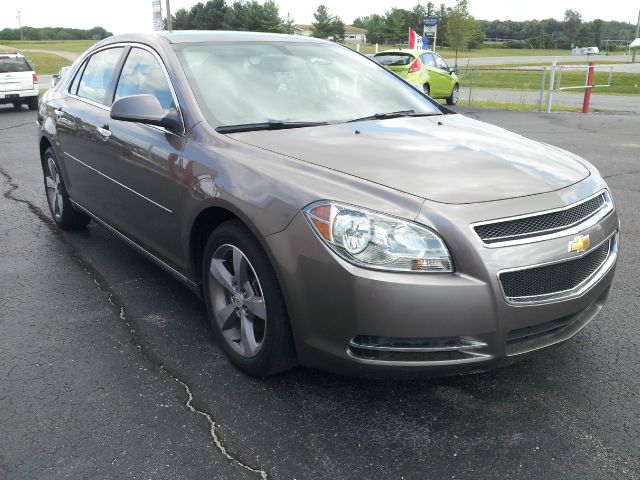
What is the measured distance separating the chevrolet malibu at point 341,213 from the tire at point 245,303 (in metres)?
0.01

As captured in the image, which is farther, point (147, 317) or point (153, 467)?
point (147, 317)

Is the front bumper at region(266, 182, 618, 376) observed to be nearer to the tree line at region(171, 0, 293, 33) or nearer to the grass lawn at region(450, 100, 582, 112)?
the grass lawn at region(450, 100, 582, 112)

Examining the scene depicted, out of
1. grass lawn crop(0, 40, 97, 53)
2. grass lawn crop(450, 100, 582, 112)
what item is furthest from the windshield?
grass lawn crop(0, 40, 97, 53)

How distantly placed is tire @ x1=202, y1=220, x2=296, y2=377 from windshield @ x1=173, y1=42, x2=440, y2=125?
724 mm

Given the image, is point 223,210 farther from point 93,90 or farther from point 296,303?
point 93,90

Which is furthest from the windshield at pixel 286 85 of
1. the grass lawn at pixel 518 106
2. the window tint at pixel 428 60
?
the grass lawn at pixel 518 106

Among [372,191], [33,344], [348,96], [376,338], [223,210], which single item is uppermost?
[348,96]

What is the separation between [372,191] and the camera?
8.02 feet

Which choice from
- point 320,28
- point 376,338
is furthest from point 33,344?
point 320,28

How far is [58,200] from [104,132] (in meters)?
1.67

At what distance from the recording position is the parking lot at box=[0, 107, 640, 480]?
2.34 metres

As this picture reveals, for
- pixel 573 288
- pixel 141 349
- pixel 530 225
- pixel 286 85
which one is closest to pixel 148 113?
pixel 286 85

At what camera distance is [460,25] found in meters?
47.1

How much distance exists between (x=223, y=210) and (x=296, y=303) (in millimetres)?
688
